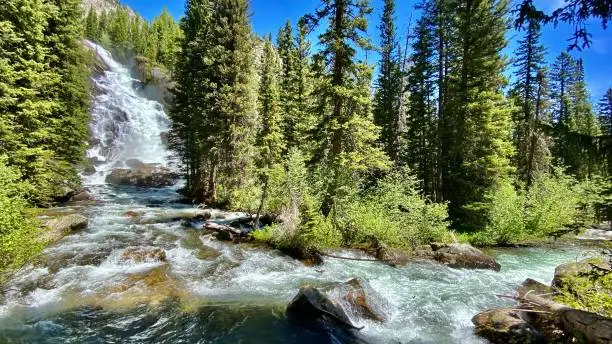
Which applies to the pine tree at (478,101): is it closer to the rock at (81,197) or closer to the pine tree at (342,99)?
the pine tree at (342,99)

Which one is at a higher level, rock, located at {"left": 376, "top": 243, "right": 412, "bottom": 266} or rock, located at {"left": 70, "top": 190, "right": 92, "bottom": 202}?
rock, located at {"left": 70, "top": 190, "right": 92, "bottom": 202}

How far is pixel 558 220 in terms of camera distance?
1955 centimetres

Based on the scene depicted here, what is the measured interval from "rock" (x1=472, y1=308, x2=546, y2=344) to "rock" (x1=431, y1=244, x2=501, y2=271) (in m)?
5.42

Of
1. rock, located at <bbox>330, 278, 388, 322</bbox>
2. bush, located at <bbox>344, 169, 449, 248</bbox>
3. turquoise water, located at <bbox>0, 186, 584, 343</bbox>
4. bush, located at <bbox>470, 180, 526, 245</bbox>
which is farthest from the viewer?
bush, located at <bbox>470, 180, 526, 245</bbox>

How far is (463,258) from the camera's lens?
46.8 ft

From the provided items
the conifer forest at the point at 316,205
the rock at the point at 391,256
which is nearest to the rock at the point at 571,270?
the conifer forest at the point at 316,205

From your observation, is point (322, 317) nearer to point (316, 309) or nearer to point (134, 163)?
point (316, 309)

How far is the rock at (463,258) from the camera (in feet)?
45.5

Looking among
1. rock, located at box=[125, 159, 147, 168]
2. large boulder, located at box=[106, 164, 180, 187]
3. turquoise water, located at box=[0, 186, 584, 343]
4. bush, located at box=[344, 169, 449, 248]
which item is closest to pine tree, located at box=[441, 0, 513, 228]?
bush, located at box=[344, 169, 449, 248]

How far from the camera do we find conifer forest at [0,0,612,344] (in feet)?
26.7

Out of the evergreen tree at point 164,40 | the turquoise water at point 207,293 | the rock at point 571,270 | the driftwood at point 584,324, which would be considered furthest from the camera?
the evergreen tree at point 164,40

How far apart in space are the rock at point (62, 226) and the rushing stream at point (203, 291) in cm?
46

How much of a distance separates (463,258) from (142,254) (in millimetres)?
11565

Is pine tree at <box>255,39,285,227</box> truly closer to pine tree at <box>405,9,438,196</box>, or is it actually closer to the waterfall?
pine tree at <box>405,9,438,196</box>
